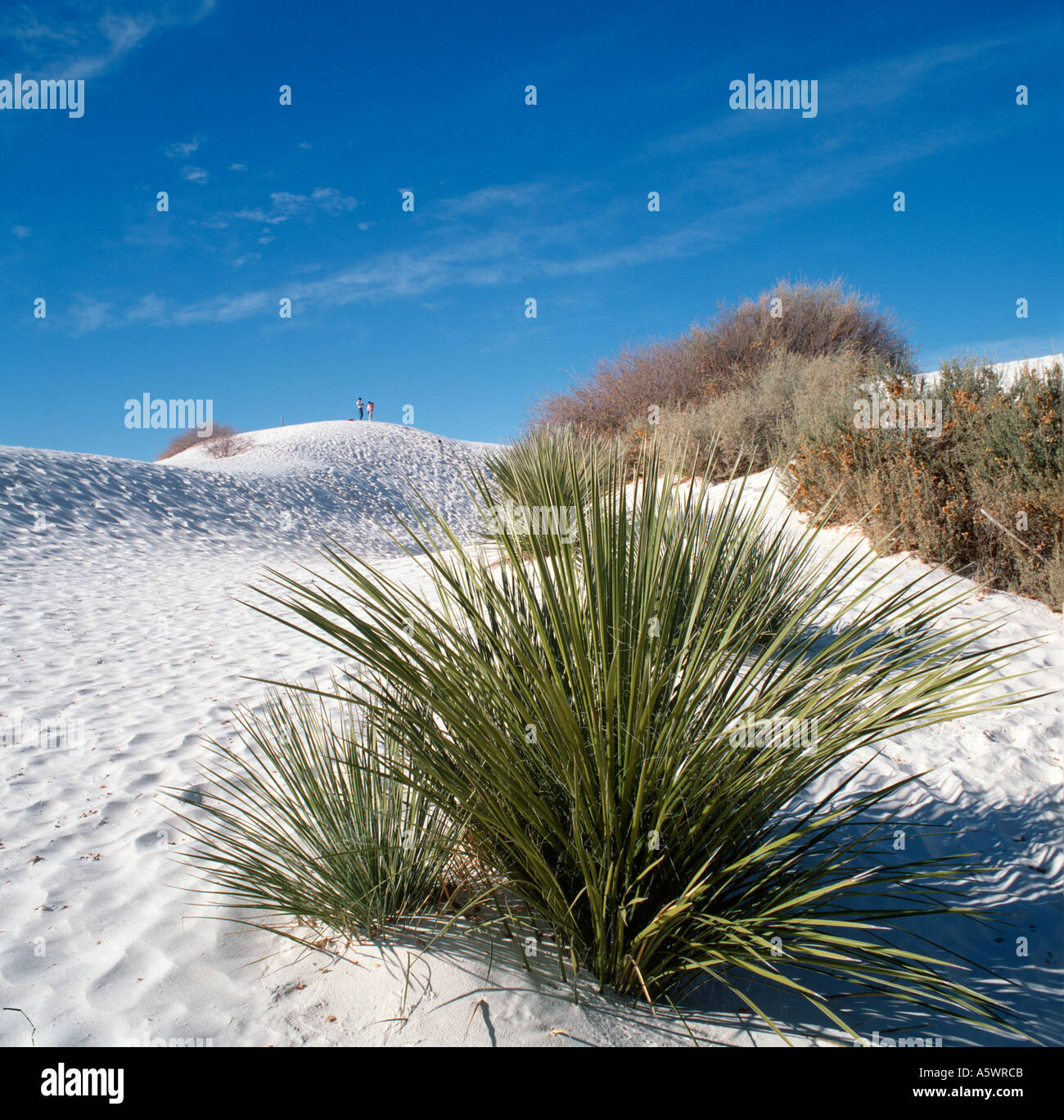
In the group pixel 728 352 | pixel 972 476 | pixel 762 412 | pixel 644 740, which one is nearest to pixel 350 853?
pixel 644 740

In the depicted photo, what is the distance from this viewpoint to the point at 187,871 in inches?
97.1

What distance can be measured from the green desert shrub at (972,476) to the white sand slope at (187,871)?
1.29ft

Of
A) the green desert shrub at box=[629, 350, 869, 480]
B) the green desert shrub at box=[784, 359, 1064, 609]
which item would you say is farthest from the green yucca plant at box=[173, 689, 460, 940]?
the green desert shrub at box=[629, 350, 869, 480]

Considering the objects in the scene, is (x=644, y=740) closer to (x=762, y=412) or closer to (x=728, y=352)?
(x=762, y=412)

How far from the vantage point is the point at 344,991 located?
5.45 ft

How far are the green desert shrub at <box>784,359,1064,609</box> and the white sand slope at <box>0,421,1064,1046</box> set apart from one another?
392mm

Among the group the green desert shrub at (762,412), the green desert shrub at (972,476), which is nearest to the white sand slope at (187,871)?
the green desert shrub at (972,476)

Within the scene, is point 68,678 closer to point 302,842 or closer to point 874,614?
point 302,842

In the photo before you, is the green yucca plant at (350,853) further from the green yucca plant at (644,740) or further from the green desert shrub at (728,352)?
the green desert shrub at (728,352)

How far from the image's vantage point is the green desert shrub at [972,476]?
5500 mm

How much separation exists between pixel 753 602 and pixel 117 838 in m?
2.79

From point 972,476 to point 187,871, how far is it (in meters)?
6.69

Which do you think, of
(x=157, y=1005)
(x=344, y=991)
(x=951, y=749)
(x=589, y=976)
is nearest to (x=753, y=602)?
(x=589, y=976)

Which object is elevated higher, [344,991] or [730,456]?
[730,456]
